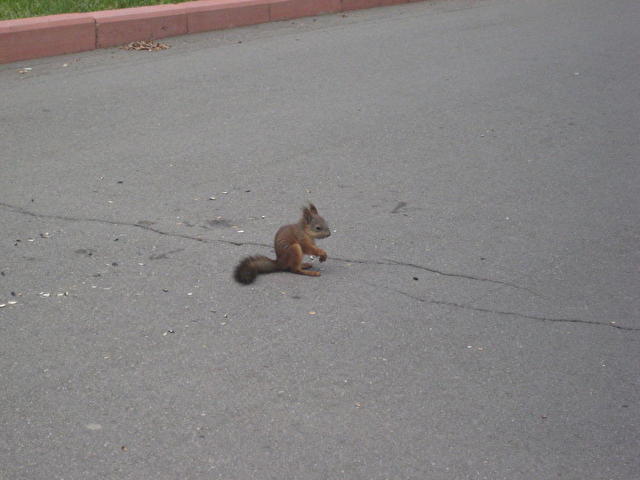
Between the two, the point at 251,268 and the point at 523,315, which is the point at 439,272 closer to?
the point at 523,315

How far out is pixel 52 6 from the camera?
1159cm

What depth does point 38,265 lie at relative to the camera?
212 inches

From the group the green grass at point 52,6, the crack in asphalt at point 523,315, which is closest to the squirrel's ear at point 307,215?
the crack in asphalt at point 523,315

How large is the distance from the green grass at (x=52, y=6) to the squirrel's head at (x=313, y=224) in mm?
7008

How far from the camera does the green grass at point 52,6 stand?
439 inches

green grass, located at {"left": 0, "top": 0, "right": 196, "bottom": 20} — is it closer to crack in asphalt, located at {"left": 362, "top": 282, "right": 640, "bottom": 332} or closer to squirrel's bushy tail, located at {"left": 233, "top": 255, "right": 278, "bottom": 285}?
squirrel's bushy tail, located at {"left": 233, "top": 255, "right": 278, "bottom": 285}

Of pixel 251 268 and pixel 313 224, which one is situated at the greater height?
pixel 313 224

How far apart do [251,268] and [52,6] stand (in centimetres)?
772

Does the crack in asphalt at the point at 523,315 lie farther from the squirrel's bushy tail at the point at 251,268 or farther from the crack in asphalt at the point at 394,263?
the squirrel's bushy tail at the point at 251,268

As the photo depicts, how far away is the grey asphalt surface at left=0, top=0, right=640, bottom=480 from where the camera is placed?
377cm

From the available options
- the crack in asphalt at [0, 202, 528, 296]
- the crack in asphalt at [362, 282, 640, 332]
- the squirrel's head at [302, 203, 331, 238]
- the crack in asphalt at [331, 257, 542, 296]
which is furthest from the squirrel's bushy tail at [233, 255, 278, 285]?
the crack in asphalt at [362, 282, 640, 332]

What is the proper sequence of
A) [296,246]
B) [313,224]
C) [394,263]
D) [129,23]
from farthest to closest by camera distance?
[129,23] < [394,263] < [313,224] < [296,246]

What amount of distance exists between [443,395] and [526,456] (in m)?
0.54

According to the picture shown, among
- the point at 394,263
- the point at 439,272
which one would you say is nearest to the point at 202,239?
the point at 394,263
